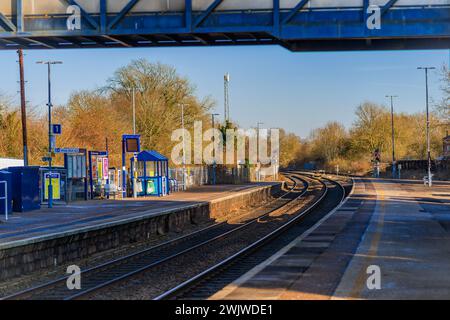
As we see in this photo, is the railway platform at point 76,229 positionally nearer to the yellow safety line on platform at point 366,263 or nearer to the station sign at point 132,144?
the station sign at point 132,144

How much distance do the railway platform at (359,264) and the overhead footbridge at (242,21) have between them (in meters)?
4.92

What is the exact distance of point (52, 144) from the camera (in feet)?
91.8

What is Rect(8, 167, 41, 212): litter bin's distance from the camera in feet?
76.5

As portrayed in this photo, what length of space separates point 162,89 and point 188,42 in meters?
46.5

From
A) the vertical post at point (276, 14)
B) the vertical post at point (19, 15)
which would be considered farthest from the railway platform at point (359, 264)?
the vertical post at point (19, 15)

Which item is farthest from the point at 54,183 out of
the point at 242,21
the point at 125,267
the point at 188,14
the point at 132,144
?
the point at 242,21

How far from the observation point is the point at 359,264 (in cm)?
1284

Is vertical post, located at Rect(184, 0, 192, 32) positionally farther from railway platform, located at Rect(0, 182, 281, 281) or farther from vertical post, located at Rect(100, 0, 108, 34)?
railway platform, located at Rect(0, 182, 281, 281)

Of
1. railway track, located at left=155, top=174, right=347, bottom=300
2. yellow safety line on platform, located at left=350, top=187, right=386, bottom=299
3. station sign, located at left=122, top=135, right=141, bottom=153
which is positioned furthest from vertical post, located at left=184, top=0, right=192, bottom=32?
station sign, located at left=122, top=135, right=141, bottom=153

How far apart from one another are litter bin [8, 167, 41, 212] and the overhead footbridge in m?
8.30

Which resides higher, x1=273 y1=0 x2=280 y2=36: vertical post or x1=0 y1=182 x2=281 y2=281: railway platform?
x1=273 y1=0 x2=280 y2=36: vertical post

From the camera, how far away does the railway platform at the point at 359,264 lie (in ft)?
33.0

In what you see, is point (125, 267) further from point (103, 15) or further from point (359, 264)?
point (103, 15)
